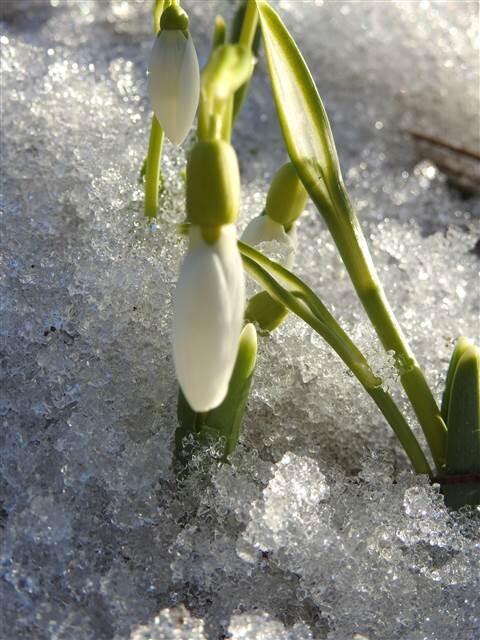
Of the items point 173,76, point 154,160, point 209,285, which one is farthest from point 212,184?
point 154,160

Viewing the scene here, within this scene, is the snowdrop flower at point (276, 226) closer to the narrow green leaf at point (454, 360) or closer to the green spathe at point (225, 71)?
the narrow green leaf at point (454, 360)

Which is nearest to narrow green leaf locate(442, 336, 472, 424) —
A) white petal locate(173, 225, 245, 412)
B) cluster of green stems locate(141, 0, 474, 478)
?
cluster of green stems locate(141, 0, 474, 478)

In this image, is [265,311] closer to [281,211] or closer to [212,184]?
[281,211]

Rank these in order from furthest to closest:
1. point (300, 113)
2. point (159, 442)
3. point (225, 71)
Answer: point (300, 113) < point (159, 442) < point (225, 71)

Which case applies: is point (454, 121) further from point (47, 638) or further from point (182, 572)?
point (47, 638)

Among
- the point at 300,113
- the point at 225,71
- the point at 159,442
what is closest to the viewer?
the point at 225,71

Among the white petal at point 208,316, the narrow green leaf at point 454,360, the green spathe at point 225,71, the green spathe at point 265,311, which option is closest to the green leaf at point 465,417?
the narrow green leaf at point 454,360
